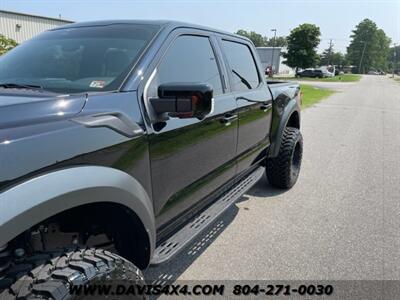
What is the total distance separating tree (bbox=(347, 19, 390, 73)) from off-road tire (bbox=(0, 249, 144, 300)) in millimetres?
128486

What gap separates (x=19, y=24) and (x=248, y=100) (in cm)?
2442

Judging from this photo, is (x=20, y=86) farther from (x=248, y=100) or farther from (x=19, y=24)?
(x=19, y=24)

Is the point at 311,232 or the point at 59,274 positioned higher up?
the point at 59,274

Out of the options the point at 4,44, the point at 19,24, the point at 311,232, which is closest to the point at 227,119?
the point at 311,232

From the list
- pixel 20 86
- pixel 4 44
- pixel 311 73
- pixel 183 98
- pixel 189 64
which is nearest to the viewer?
pixel 183 98

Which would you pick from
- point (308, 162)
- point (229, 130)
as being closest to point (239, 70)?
point (229, 130)

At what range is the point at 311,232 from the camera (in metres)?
3.98

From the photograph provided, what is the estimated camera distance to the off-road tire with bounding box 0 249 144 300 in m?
1.54

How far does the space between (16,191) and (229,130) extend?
210 cm

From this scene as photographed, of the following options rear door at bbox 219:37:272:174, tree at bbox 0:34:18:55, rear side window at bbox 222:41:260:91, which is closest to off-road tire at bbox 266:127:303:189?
rear door at bbox 219:37:272:174

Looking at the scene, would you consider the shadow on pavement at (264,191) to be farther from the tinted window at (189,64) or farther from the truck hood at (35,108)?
the truck hood at (35,108)

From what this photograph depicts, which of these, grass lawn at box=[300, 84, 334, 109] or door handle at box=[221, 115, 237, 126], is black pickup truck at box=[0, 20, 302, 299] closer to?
door handle at box=[221, 115, 237, 126]

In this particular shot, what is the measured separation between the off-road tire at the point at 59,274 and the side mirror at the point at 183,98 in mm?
819

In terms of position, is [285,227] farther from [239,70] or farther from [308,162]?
[308,162]
